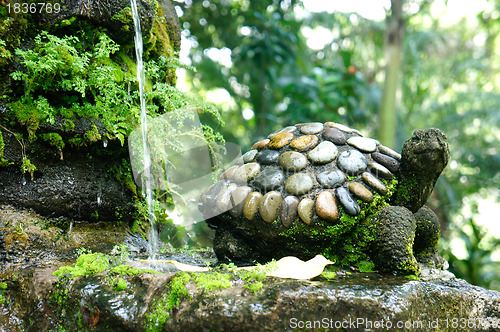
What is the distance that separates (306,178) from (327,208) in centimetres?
21

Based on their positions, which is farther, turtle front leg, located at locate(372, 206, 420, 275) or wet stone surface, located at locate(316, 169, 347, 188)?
wet stone surface, located at locate(316, 169, 347, 188)

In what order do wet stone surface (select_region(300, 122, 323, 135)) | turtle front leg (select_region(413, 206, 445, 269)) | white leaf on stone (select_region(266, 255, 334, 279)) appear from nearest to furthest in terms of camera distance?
white leaf on stone (select_region(266, 255, 334, 279)) < turtle front leg (select_region(413, 206, 445, 269)) < wet stone surface (select_region(300, 122, 323, 135))

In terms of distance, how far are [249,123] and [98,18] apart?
16.1ft

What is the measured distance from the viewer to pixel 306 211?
1.73 metres

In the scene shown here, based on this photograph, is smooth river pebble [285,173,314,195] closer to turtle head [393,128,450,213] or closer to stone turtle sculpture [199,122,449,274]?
stone turtle sculpture [199,122,449,274]

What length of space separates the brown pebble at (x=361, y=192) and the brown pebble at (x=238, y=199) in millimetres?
534

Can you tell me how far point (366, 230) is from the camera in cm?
176

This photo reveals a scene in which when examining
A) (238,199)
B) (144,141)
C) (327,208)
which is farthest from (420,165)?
(144,141)

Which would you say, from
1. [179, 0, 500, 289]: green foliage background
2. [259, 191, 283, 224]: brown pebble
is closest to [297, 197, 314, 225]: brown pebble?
[259, 191, 283, 224]: brown pebble

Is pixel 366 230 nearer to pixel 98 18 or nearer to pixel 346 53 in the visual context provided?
pixel 98 18

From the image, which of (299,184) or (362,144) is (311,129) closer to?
(362,144)

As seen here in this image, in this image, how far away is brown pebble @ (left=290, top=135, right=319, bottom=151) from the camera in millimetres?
1977

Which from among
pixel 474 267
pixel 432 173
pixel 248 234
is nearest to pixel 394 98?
pixel 474 267

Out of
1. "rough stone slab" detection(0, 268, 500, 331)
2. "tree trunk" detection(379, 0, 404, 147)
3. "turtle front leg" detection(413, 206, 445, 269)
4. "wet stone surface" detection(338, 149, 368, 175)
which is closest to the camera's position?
"rough stone slab" detection(0, 268, 500, 331)
